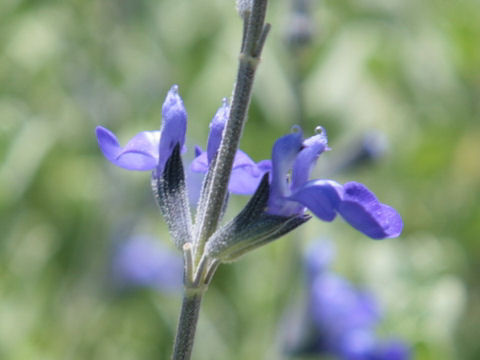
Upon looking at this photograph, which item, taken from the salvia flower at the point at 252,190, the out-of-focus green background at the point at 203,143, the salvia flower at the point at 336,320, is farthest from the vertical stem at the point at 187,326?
the out-of-focus green background at the point at 203,143

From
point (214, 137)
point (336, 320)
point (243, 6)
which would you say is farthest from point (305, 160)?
point (336, 320)

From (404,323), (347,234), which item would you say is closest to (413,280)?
(404,323)

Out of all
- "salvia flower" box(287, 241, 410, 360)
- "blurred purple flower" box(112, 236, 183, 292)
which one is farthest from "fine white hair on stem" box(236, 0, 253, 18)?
"blurred purple flower" box(112, 236, 183, 292)

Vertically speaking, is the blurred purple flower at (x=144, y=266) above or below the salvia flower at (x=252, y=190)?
above

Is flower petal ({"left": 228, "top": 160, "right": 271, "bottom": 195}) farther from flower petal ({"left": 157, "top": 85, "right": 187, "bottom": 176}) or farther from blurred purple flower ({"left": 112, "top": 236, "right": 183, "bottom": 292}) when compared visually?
blurred purple flower ({"left": 112, "top": 236, "right": 183, "bottom": 292})

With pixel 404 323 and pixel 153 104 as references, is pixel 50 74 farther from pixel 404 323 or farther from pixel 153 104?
pixel 404 323

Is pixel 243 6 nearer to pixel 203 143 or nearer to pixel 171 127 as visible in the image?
pixel 171 127

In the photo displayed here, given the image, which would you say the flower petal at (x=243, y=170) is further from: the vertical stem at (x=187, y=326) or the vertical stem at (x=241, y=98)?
the vertical stem at (x=187, y=326)
